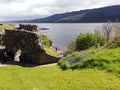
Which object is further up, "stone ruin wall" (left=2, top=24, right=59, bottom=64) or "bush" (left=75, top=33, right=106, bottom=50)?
"stone ruin wall" (left=2, top=24, right=59, bottom=64)

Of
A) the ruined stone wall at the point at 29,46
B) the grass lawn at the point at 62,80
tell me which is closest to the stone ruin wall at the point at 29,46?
the ruined stone wall at the point at 29,46

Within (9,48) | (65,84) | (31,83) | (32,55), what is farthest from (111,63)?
(9,48)

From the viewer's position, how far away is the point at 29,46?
52.2m

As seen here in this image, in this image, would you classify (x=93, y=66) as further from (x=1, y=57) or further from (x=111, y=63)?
(x=1, y=57)

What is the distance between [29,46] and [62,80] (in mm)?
33116

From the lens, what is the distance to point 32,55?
173 feet

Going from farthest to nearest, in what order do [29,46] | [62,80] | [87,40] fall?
[87,40] < [29,46] < [62,80]

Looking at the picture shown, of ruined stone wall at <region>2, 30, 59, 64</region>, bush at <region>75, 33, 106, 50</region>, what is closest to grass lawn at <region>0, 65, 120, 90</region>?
ruined stone wall at <region>2, 30, 59, 64</region>

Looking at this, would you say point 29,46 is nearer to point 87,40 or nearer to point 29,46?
point 29,46

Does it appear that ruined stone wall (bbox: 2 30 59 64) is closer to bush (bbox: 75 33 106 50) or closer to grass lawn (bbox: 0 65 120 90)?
bush (bbox: 75 33 106 50)

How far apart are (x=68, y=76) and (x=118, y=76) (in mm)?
3612

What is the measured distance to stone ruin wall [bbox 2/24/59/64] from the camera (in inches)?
2020

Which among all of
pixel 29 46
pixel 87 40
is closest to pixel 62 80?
pixel 29 46

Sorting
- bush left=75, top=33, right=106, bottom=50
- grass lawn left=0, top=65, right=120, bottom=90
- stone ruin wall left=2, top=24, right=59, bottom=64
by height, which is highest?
grass lawn left=0, top=65, right=120, bottom=90
